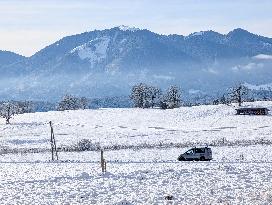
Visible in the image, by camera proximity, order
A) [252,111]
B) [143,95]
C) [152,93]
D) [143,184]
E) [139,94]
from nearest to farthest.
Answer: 1. [143,184]
2. [252,111]
3. [139,94]
4. [143,95]
5. [152,93]

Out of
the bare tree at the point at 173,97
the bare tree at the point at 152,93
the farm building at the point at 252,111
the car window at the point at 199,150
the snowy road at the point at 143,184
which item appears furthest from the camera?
the bare tree at the point at 152,93

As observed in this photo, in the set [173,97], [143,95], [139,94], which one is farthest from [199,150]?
[143,95]

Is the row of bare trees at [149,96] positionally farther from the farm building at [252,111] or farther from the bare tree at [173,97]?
the farm building at [252,111]

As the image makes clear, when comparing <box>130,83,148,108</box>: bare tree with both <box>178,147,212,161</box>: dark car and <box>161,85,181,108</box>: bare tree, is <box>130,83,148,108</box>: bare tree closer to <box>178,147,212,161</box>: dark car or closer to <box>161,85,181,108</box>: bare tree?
<box>161,85,181,108</box>: bare tree

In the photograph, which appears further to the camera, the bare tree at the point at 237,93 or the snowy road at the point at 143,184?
the bare tree at the point at 237,93

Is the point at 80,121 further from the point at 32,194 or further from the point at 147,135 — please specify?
the point at 32,194

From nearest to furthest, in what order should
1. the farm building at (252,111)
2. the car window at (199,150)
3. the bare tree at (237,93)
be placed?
the car window at (199,150)
the farm building at (252,111)
the bare tree at (237,93)

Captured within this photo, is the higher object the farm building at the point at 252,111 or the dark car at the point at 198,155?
the farm building at the point at 252,111

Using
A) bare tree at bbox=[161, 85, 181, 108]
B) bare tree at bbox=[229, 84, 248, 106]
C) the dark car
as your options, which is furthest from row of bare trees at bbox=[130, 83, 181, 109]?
the dark car

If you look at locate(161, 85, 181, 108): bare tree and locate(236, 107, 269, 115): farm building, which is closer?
locate(236, 107, 269, 115): farm building

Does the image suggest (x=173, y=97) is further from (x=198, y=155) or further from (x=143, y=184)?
(x=143, y=184)

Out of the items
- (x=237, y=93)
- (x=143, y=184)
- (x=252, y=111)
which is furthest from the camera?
(x=237, y=93)

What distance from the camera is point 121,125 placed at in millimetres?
129125

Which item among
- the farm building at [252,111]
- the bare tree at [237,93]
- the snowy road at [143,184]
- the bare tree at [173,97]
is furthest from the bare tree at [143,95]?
the snowy road at [143,184]
